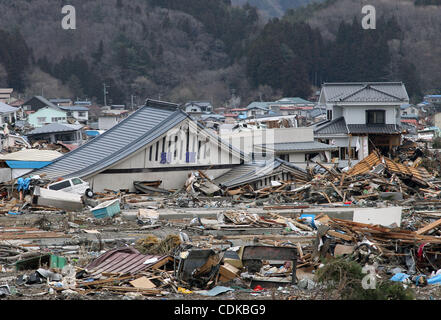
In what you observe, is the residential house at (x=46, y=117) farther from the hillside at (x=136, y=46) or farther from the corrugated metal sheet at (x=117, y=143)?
the corrugated metal sheet at (x=117, y=143)

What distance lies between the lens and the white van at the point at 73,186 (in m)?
21.5

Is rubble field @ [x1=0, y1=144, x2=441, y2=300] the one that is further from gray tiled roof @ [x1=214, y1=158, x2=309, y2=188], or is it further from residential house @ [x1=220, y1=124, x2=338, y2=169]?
residential house @ [x1=220, y1=124, x2=338, y2=169]

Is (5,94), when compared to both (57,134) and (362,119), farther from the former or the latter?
(362,119)

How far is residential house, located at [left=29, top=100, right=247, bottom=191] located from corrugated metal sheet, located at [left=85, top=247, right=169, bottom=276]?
11.2 meters

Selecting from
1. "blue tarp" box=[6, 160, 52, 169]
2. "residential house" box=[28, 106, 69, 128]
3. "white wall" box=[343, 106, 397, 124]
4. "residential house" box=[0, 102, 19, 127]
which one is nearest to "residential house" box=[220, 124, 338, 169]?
"white wall" box=[343, 106, 397, 124]

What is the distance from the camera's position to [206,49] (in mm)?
106125

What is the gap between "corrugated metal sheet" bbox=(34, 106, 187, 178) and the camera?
2412cm

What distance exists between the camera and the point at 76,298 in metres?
10.0

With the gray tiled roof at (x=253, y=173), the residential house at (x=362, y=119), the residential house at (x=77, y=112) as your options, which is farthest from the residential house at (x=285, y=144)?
the residential house at (x=77, y=112)

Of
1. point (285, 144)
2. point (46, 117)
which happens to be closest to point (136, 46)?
point (46, 117)

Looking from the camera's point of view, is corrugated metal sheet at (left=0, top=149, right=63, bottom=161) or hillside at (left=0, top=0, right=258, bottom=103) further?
hillside at (left=0, top=0, right=258, bottom=103)

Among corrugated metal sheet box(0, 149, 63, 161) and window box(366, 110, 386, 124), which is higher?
window box(366, 110, 386, 124)

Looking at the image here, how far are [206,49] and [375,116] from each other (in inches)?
2687

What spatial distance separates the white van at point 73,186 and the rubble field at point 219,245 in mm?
521
